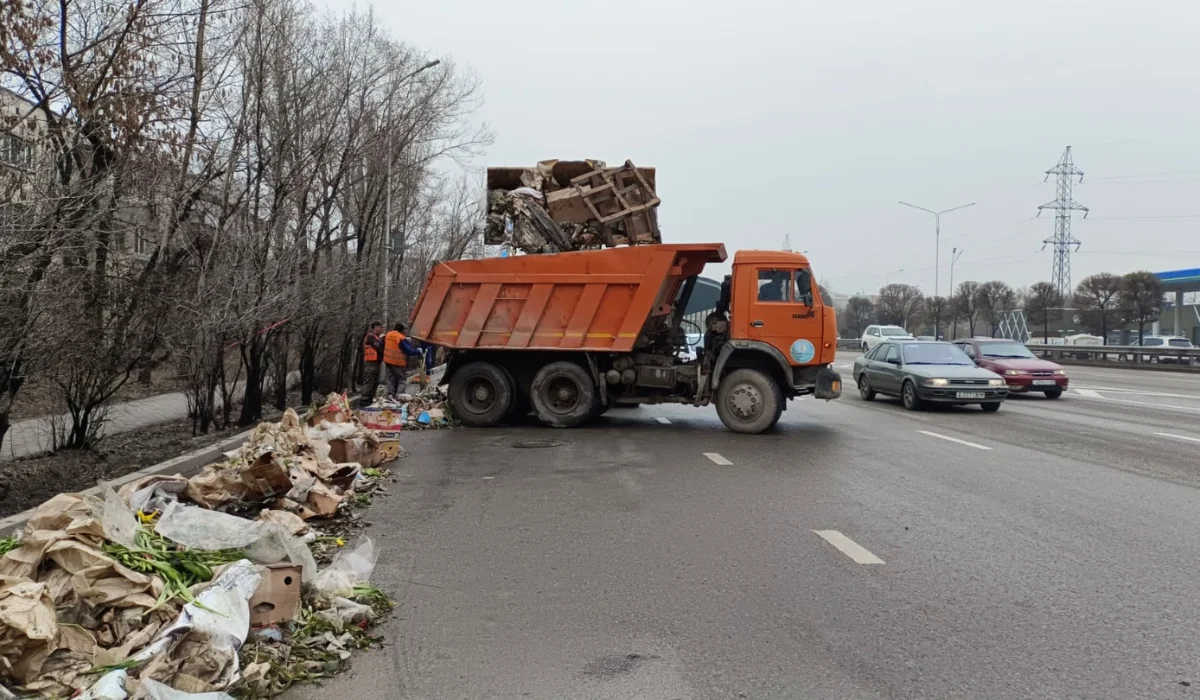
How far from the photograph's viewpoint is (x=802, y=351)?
1315 centimetres

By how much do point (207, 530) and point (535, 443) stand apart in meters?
7.26

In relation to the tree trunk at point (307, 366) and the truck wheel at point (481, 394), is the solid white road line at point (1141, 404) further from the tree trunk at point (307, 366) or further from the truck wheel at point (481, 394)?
the tree trunk at point (307, 366)

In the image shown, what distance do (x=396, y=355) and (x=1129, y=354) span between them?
3482 cm

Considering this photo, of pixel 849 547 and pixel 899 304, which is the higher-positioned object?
pixel 899 304

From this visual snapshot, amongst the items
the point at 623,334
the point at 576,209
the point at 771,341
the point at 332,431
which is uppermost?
the point at 576,209

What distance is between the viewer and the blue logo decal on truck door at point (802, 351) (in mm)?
13133

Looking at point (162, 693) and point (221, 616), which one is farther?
point (221, 616)

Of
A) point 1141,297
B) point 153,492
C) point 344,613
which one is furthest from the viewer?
point 1141,297

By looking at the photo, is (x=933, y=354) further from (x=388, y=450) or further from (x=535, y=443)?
(x=388, y=450)

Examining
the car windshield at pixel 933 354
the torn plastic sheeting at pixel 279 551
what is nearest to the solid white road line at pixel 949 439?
the car windshield at pixel 933 354

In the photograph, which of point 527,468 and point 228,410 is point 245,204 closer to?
point 228,410

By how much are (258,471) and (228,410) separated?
21.1ft

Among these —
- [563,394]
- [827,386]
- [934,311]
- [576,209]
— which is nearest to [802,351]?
[827,386]

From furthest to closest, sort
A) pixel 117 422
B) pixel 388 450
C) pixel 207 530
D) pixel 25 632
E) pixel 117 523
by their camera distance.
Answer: pixel 117 422 < pixel 388 450 < pixel 207 530 < pixel 117 523 < pixel 25 632
